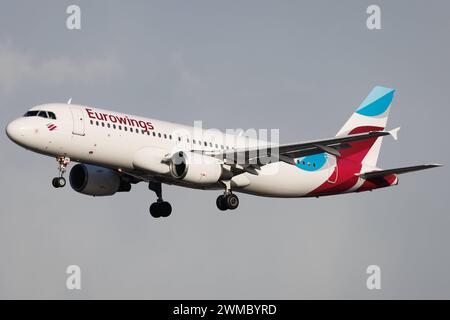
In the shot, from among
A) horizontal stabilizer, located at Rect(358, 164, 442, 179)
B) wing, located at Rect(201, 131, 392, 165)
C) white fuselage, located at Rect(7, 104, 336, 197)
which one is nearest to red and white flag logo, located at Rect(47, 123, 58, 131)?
white fuselage, located at Rect(7, 104, 336, 197)

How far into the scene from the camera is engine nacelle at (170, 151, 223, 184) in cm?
4800

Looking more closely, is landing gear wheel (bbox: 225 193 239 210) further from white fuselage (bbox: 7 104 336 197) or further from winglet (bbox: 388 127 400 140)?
winglet (bbox: 388 127 400 140)

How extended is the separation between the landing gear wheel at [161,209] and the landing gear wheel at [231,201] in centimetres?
564

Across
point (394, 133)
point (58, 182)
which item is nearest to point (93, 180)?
point (58, 182)

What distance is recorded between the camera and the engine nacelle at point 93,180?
5197cm

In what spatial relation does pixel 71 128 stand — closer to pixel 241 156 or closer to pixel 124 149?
pixel 124 149

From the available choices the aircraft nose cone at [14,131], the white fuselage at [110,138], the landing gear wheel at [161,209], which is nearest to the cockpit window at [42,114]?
the white fuselage at [110,138]

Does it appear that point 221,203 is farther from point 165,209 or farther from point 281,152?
point 165,209

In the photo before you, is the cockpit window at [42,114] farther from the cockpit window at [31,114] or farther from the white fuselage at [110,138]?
the white fuselage at [110,138]

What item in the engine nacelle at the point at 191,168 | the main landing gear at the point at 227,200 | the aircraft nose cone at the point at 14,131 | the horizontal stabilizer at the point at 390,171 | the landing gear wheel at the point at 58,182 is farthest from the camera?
the horizontal stabilizer at the point at 390,171

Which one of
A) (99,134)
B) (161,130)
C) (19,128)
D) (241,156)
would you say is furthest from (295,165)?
(19,128)

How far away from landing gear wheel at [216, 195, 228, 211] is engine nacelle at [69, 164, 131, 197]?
19.6 ft

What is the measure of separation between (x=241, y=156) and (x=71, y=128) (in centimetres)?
919

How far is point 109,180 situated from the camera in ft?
172
